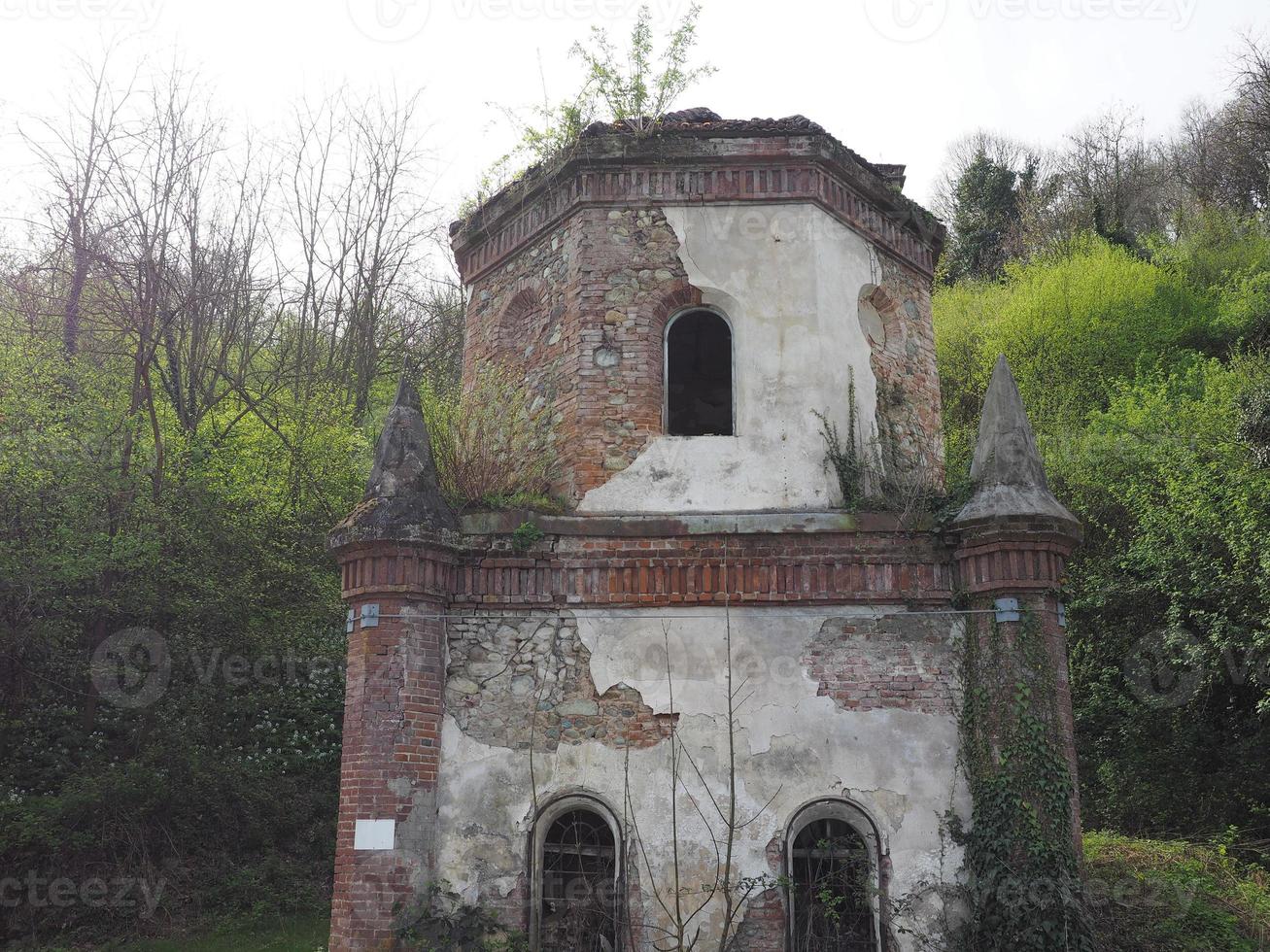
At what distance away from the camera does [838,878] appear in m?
8.23

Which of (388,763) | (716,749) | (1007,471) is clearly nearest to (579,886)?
(716,749)

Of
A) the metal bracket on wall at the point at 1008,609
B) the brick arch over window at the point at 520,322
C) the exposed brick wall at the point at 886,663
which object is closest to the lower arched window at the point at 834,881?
the exposed brick wall at the point at 886,663

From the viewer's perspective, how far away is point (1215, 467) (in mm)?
16250

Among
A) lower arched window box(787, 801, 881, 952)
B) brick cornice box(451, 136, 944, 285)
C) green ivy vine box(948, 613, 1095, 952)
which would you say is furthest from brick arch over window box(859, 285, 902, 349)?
lower arched window box(787, 801, 881, 952)

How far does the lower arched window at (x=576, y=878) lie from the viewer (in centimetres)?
815

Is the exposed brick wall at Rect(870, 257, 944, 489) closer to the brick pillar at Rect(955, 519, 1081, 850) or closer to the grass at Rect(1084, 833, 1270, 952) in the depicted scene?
the brick pillar at Rect(955, 519, 1081, 850)

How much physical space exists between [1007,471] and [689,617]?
270 cm

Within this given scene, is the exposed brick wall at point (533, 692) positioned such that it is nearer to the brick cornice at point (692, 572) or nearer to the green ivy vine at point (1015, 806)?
the brick cornice at point (692, 572)

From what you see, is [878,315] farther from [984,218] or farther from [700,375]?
[984,218]

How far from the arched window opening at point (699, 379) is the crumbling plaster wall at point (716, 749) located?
2449 millimetres

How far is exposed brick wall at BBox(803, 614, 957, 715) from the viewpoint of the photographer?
8.42 metres

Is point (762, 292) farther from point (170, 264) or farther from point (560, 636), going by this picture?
point (170, 264)

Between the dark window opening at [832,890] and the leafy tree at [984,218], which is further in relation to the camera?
the leafy tree at [984,218]

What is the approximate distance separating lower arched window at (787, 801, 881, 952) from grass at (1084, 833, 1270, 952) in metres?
1.61
